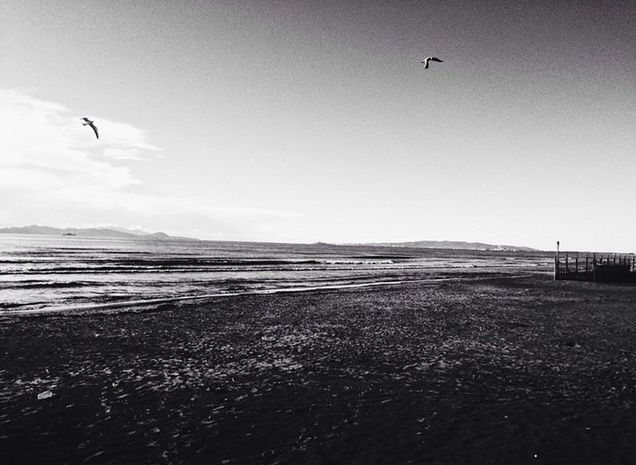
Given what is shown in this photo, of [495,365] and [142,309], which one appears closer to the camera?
→ [495,365]

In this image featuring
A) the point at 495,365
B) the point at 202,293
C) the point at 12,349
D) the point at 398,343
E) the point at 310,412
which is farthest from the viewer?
the point at 202,293

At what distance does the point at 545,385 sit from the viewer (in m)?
8.34

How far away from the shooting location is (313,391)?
789 cm

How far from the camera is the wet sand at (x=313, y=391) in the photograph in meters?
5.61

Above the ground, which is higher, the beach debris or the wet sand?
the wet sand

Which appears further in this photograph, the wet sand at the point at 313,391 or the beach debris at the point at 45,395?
the beach debris at the point at 45,395

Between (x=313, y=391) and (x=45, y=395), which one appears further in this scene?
(x=313, y=391)

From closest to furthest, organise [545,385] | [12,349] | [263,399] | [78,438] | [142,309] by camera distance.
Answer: [78,438]
[263,399]
[545,385]
[12,349]
[142,309]

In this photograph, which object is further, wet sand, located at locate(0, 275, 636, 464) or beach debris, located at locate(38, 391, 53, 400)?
beach debris, located at locate(38, 391, 53, 400)

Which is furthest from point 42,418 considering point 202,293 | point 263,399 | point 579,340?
point 202,293

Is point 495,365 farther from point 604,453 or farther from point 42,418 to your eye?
point 42,418

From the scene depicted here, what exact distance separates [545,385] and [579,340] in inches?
215

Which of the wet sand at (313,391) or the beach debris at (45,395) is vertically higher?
the wet sand at (313,391)

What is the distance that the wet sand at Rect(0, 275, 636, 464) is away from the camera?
18.4 feet
